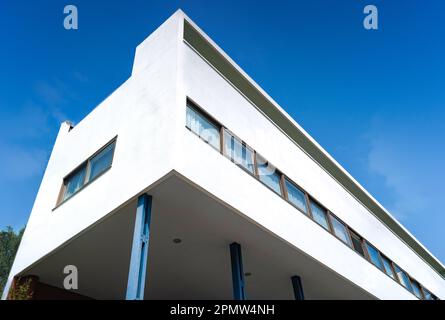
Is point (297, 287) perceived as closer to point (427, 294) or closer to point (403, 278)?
point (403, 278)

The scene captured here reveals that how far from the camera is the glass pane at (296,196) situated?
9.81m

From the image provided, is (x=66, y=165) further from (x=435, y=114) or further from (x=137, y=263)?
(x=435, y=114)

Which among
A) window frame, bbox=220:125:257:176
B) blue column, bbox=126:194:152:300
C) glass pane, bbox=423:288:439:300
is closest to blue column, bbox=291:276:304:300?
window frame, bbox=220:125:257:176

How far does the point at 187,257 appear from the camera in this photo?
28.0 ft

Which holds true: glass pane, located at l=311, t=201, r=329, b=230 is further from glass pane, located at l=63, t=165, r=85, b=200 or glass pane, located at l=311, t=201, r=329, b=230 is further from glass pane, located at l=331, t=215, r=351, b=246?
glass pane, located at l=63, t=165, r=85, b=200

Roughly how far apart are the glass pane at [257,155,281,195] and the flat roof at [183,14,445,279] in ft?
6.98

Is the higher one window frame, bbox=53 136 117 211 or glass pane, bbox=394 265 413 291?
window frame, bbox=53 136 117 211

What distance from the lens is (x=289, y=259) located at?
28.6ft

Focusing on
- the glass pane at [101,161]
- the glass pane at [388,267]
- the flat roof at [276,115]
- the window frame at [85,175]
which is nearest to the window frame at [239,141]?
the flat roof at [276,115]

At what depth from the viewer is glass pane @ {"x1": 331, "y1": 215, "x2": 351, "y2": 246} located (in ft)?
36.9

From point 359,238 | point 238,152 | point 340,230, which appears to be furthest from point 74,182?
point 359,238

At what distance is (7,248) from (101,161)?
93.2ft

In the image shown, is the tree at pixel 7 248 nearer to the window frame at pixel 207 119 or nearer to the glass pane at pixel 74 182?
the glass pane at pixel 74 182
